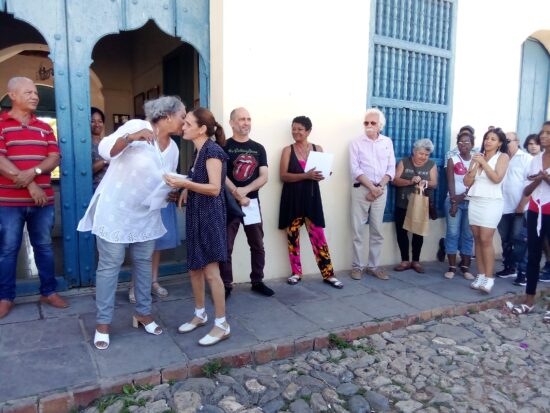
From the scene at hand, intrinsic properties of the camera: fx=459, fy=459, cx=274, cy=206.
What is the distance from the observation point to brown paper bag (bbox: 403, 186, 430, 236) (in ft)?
18.2

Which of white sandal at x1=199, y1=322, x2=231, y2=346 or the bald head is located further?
the bald head

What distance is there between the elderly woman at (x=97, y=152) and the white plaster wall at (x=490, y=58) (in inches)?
181

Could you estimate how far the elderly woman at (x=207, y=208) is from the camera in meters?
3.31

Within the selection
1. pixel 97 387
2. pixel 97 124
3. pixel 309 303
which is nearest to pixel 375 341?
pixel 309 303

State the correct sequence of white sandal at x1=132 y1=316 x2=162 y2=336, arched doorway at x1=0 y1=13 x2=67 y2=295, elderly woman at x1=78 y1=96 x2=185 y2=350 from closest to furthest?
elderly woman at x1=78 y1=96 x2=185 y2=350
white sandal at x1=132 y1=316 x2=162 y2=336
arched doorway at x1=0 y1=13 x2=67 y2=295

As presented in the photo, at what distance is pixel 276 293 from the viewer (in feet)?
15.7

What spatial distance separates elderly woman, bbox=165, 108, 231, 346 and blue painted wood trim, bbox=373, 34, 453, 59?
122 inches

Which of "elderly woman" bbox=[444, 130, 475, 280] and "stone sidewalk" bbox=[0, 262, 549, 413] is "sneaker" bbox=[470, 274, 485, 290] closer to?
"stone sidewalk" bbox=[0, 262, 549, 413]

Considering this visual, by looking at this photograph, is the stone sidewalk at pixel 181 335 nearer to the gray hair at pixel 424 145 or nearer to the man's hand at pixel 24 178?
the man's hand at pixel 24 178

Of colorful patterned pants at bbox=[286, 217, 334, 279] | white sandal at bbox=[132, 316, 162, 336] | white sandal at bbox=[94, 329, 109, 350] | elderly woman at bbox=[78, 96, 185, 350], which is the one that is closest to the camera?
elderly woman at bbox=[78, 96, 185, 350]

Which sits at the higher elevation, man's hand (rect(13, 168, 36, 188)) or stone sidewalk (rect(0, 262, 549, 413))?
man's hand (rect(13, 168, 36, 188))

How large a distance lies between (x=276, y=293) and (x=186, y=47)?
433cm

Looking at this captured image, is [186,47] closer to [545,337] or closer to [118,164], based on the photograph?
[118,164]

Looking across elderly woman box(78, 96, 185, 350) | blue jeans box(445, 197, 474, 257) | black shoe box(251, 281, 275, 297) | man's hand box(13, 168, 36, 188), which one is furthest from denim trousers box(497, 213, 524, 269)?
man's hand box(13, 168, 36, 188)
